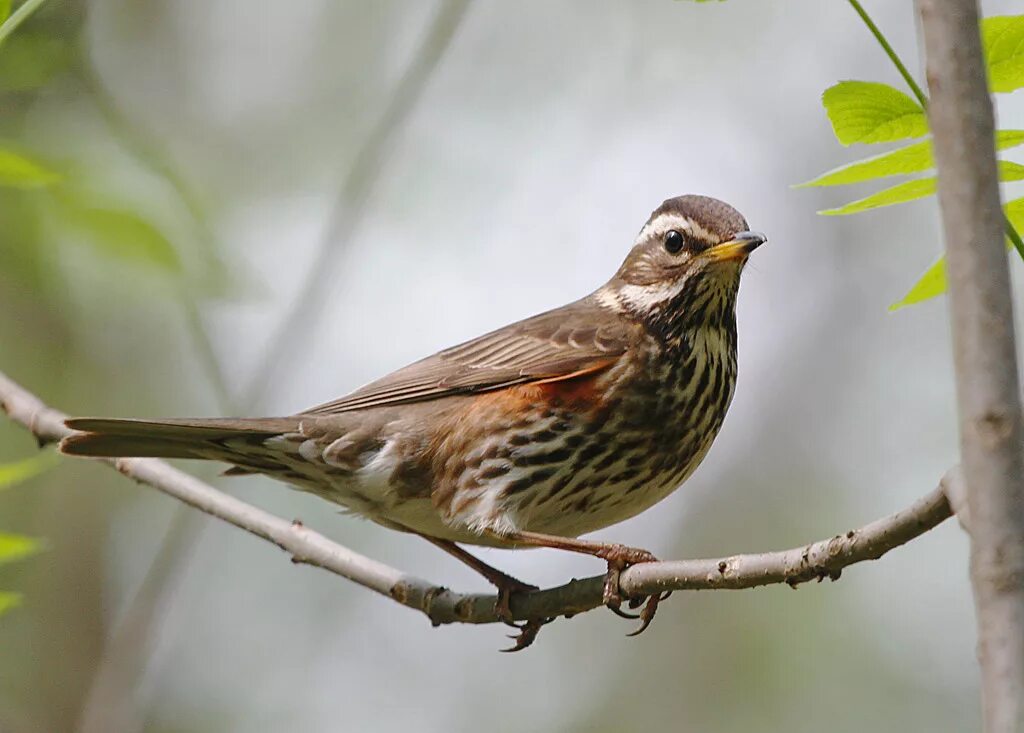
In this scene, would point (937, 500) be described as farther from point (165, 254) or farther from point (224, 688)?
point (224, 688)

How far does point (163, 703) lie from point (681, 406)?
7313 millimetres

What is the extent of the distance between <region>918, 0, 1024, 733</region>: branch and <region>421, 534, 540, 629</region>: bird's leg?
378cm

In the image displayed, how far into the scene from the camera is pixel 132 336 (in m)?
11.4

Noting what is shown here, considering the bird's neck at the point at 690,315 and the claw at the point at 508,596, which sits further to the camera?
the bird's neck at the point at 690,315

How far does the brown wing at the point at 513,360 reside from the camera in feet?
19.3

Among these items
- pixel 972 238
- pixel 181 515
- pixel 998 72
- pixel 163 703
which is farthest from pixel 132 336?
pixel 972 238

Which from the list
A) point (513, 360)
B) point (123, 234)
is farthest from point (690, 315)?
point (123, 234)

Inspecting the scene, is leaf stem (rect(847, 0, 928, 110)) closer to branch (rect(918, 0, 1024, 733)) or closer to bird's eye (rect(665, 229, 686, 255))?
branch (rect(918, 0, 1024, 733))

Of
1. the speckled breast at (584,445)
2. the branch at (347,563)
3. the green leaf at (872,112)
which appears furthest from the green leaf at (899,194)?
the speckled breast at (584,445)

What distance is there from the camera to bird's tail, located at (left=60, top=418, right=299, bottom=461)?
5.08 meters

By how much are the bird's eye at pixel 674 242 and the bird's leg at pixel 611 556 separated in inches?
63.7

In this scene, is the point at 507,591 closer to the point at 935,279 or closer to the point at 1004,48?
the point at 935,279

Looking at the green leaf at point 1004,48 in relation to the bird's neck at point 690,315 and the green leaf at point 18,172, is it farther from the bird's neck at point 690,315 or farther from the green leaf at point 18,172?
the bird's neck at point 690,315

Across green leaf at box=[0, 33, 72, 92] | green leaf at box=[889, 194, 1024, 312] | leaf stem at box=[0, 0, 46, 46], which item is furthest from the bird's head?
leaf stem at box=[0, 0, 46, 46]
